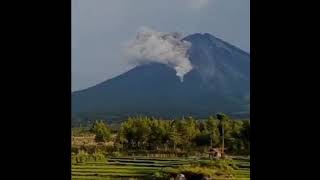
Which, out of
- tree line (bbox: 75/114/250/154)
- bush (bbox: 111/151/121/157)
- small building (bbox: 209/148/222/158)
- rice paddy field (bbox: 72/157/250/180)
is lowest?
rice paddy field (bbox: 72/157/250/180)

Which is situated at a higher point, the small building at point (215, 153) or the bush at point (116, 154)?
the small building at point (215, 153)

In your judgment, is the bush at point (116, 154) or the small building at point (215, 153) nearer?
the small building at point (215, 153)

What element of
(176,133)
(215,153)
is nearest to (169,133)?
(176,133)

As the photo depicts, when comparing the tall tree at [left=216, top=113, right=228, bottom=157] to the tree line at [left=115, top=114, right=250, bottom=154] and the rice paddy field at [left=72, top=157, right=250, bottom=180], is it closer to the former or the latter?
the tree line at [left=115, top=114, right=250, bottom=154]

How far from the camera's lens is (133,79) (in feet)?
5.51

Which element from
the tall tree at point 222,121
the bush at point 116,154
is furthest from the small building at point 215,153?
the bush at point 116,154

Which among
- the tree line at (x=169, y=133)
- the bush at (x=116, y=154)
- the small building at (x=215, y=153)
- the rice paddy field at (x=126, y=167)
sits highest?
the tree line at (x=169, y=133)

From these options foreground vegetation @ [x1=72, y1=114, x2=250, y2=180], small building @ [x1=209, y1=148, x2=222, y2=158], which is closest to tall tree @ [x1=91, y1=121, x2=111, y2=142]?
foreground vegetation @ [x1=72, y1=114, x2=250, y2=180]

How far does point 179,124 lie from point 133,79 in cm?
25

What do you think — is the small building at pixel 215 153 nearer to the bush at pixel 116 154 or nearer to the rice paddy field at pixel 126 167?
the rice paddy field at pixel 126 167
